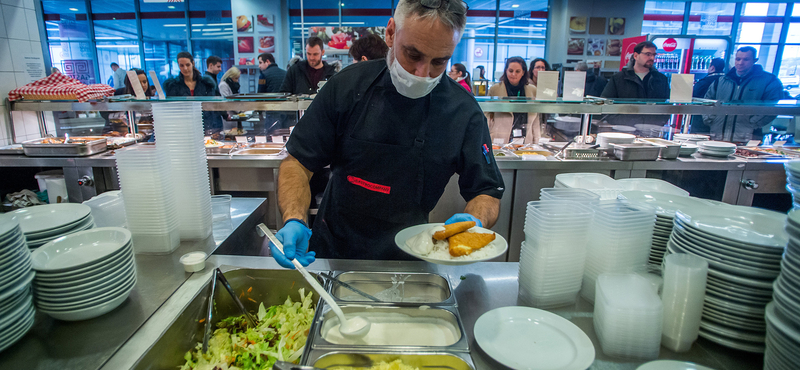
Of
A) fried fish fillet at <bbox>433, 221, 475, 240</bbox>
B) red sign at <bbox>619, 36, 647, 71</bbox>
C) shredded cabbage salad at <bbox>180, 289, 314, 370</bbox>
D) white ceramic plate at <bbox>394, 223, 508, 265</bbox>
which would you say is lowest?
shredded cabbage salad at <bbox>180, 289, 314, 370</bbox>

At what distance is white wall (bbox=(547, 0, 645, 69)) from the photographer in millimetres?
9430

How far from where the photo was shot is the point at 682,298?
3.22 ft

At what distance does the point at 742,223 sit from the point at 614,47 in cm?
1033

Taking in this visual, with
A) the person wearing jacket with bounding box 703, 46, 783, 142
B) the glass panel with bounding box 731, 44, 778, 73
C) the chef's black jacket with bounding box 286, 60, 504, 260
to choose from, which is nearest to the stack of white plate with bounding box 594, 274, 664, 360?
the chef's black jacket with bounding box 286, 60, 504, 260

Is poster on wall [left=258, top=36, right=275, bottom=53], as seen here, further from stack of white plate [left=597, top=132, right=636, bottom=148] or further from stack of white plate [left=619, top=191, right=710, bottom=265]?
stack of white plate [left=619, top=191, right=710, bottom=265]

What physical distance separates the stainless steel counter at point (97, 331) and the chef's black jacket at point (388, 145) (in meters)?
0.69

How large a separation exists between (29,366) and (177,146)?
0.81m

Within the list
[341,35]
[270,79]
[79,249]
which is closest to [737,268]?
[79,249]

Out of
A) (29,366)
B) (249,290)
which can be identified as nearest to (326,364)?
(249,290)

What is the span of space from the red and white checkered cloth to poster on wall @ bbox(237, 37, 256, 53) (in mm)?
6345

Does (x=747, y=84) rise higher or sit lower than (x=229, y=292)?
higher

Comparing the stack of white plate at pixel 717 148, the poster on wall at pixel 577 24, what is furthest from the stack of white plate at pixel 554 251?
the poster on wall at pixel 577 24

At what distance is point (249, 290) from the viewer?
56.4 inches

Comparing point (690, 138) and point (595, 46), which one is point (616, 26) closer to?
point (595, 46)
